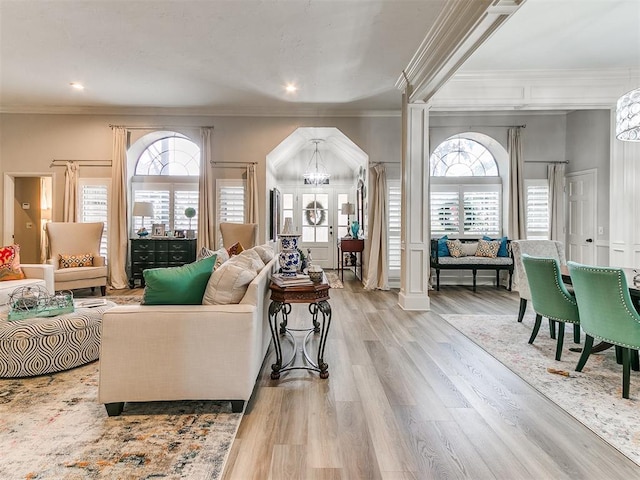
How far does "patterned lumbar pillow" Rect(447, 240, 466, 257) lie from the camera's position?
6416 mm

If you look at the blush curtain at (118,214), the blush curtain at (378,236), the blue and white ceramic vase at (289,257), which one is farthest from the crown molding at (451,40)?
the blush curtain at (118,214)

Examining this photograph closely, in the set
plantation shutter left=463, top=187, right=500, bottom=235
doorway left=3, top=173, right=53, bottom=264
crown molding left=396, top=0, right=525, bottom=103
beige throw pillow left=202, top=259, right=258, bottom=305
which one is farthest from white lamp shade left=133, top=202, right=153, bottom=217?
plantation shutter left=463, top=187, right=500, bottom=235

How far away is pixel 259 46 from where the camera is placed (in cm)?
400

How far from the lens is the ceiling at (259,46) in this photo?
3.32 meters

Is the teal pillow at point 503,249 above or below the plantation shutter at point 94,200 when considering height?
below

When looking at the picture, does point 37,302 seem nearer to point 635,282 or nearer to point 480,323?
point 480,323

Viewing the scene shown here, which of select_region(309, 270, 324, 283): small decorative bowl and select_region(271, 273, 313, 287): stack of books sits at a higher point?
select_region(309, 270, 324, 283): small decorative bowl

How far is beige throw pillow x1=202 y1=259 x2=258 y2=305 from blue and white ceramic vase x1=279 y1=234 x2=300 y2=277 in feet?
2.00

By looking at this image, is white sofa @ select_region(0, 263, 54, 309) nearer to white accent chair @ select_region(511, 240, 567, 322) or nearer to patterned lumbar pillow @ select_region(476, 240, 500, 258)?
white accent chair @ select_region(511, 240, 567, 322)

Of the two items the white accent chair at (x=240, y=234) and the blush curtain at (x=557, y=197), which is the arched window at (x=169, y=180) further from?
the blush curtain at (x=557, y=197)

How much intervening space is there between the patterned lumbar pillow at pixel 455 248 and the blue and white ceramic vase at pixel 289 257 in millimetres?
4464

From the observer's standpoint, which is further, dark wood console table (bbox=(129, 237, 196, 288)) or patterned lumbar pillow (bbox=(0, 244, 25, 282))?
dark wood console table (bbox=(129, 237, 196, 288))

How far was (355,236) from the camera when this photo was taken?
748 centimetres

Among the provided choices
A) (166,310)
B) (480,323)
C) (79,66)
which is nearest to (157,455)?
(166,310)
